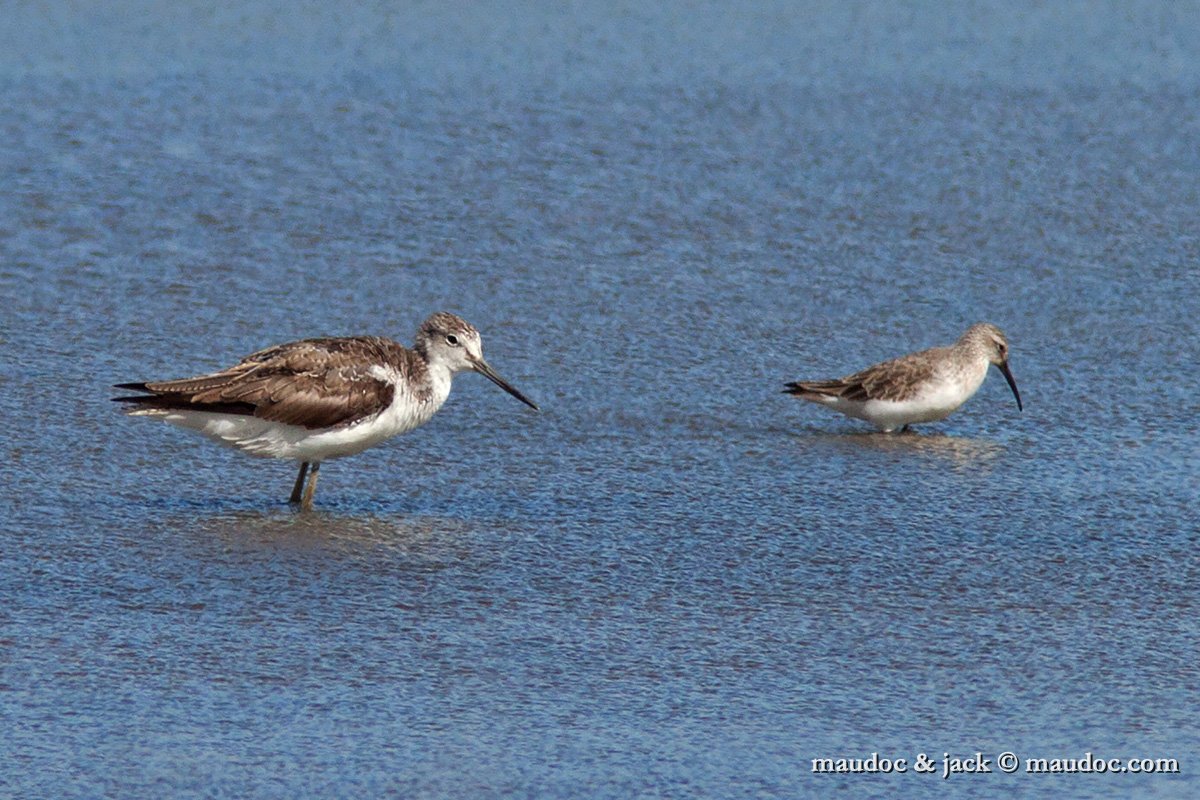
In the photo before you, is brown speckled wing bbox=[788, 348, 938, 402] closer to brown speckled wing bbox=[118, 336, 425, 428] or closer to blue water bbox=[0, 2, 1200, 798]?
blue water bbox=[0, 2, 1200, 798]

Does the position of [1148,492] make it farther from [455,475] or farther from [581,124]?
[581,124]

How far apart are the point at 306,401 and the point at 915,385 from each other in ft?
10.1

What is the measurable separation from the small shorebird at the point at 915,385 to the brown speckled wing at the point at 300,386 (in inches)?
89.3

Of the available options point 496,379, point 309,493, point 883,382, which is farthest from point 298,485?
point 883,382

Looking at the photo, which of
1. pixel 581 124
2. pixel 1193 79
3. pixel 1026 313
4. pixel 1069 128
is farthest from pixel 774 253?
pixel 1193 79

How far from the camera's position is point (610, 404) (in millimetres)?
9836

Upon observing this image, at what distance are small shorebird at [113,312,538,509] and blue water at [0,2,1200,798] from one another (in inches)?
11.8

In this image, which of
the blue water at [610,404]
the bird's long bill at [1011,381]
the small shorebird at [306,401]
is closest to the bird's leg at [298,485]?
the small shorebird at [306,401]

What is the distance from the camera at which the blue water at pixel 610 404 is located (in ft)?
20.5

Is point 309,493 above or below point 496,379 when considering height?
below

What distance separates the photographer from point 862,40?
16.5 metres

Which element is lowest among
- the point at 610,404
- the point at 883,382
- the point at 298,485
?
the point at 298,485

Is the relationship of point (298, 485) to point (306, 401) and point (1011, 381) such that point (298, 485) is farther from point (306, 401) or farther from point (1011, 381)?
point (1011, 381)

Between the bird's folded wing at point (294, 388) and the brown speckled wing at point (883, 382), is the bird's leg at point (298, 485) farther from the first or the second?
the brown speckled wing at point (883, 382)
